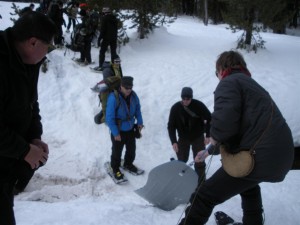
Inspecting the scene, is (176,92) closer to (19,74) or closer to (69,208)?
(69,208)

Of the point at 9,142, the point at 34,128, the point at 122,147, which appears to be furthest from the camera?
the point at 122,147

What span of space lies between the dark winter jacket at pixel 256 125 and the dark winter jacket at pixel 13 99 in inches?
62.9

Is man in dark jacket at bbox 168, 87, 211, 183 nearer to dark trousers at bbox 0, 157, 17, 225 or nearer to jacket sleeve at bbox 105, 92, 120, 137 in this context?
jacket sleeve at bbox 105, 92, 120, 137

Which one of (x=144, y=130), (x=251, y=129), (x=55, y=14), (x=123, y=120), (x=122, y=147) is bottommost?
(x=144, y=130)

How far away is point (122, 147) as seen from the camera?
21.0 feet

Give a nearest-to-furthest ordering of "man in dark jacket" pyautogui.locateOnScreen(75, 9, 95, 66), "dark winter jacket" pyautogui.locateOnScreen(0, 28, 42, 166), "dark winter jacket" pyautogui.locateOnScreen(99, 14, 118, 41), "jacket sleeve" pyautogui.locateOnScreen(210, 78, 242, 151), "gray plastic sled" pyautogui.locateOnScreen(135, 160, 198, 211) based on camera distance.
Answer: "dark winter jacket" pyautogui.locateOnScreen(0, 28, 42, 166)
"jacket sleeve" pyautogui.locateOnScreen(210, 78, 242, 151)
"gray plastic sled" pyautogui.locateOnScreen(135, 160, 198, 211)
"dark winter jacket" pyautogui.locateOnScreen(99, 14, 118, 41)
"man in dark jacket" pyautogui.locateOnScreen(75, 9, 95, 66)

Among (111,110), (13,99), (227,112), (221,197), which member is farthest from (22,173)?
(111,110)

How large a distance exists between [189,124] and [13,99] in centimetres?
385

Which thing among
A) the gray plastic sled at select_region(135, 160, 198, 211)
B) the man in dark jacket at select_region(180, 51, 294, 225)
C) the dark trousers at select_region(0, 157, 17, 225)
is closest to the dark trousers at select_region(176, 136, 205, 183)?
the gray plastic sled at select_region(135, 160, 198, 211)

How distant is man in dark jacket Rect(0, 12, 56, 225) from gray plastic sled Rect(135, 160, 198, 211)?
2427 mm

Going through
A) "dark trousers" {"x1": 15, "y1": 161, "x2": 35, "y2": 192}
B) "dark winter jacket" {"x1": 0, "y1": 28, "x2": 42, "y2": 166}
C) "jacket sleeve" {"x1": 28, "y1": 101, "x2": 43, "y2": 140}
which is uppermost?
"dark winter jacket" {"x1": 0, "y1": 28, "x2": 42, "y2": 166}

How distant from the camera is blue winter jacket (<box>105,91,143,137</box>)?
228 inches

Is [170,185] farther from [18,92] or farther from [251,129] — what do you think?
[18,92]

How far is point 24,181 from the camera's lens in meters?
2.34
